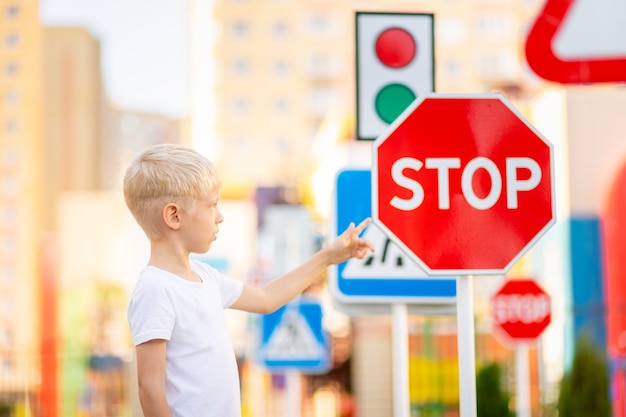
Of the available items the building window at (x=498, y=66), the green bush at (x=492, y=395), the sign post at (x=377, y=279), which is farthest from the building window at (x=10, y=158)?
the building window at (x=498, y=66)

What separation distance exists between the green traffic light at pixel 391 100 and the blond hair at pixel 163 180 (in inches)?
67.5

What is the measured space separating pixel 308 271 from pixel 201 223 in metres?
0.57

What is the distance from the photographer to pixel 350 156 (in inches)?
842

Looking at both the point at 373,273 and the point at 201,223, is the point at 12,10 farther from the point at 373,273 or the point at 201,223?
the point at 201,223

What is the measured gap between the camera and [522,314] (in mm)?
11406

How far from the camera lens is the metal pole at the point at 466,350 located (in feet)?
9.21

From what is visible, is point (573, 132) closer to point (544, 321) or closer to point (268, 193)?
point (544, 321)

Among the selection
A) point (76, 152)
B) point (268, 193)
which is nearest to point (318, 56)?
point (76, 152)

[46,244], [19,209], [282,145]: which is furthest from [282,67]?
[46,244]

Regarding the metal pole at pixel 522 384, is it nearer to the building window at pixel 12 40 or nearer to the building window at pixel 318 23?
the building window at pixel 12 40

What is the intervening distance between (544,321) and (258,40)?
233 feet

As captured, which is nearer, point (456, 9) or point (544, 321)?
point (544, 321)

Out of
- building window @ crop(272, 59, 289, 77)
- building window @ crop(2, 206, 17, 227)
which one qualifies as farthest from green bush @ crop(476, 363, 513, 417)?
building window @ crop(272, 59, 289, 77)

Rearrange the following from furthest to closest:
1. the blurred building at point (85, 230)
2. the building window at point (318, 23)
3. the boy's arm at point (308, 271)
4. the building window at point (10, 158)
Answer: the building window at point (318, 23)
the building window at point (10, 158)
the blurred building at point (85, 230)
the boy's arm at point (308, 271)
